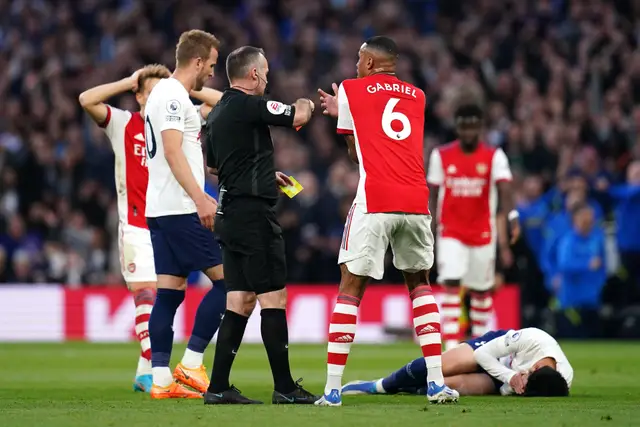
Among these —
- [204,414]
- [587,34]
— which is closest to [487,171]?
[204,414]

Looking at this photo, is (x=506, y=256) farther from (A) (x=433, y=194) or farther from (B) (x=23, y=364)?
(B) (x=23, y=364)

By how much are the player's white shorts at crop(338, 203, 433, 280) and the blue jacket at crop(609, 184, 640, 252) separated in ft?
33.9

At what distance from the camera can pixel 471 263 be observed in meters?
13.6

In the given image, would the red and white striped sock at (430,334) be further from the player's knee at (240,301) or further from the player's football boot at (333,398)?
the player's knee at (240,301)

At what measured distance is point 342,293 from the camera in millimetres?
8305

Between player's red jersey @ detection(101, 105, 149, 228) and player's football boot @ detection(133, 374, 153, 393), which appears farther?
player's red jersey @ detection(101, 105, 149, 228)

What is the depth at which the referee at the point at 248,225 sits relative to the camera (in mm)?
8492

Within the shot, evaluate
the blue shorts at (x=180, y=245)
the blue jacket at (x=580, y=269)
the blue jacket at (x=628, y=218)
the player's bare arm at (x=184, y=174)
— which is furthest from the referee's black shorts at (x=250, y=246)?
the blue jacket at (x=628, y=218)

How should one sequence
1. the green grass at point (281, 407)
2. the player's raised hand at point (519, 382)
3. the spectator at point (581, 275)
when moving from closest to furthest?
the green grass at point (281, 407) < the player's raised hand at point (519, 382) < the spectator at point (581, 275)

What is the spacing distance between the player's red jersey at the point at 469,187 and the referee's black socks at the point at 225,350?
5.49 meters

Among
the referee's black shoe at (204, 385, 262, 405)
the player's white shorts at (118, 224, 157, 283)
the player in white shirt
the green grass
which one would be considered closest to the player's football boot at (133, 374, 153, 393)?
the green grass

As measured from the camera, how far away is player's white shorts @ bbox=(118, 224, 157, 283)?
10.9 metres

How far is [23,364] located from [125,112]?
420 cm

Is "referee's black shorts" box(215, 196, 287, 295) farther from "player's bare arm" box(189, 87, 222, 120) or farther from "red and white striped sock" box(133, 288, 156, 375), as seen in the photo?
"red and white striped sock" box(133, 288, 156, 375)
